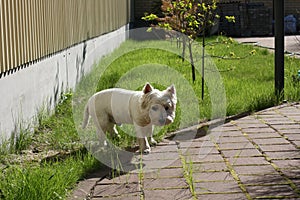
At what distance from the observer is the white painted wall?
5.12 metres

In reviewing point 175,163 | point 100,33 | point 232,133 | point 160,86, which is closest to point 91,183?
point 175,163

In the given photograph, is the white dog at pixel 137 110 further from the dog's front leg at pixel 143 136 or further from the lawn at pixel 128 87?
the lawn at pixel 128 87

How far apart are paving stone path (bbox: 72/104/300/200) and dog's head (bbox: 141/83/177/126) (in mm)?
357

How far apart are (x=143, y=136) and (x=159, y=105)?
46cm

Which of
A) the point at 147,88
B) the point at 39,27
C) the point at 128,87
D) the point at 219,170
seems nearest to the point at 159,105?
the point at 147,88

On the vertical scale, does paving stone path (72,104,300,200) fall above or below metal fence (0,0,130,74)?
below

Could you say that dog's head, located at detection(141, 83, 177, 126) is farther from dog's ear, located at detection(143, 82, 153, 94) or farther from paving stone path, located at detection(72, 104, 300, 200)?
paving stone path, located at detection(72, 104, 300, 200)

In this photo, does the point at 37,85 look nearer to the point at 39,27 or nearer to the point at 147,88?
the point at 39,27

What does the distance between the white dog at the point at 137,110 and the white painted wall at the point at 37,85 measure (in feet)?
2.20

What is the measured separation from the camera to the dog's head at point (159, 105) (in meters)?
4.57

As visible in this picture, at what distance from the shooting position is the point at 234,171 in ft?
14.2

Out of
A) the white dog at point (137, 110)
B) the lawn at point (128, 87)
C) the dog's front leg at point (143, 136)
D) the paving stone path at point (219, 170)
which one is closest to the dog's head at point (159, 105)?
the white dog at point (137, 110)

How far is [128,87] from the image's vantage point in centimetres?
770

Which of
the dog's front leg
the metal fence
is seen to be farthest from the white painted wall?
the dog's front leg
